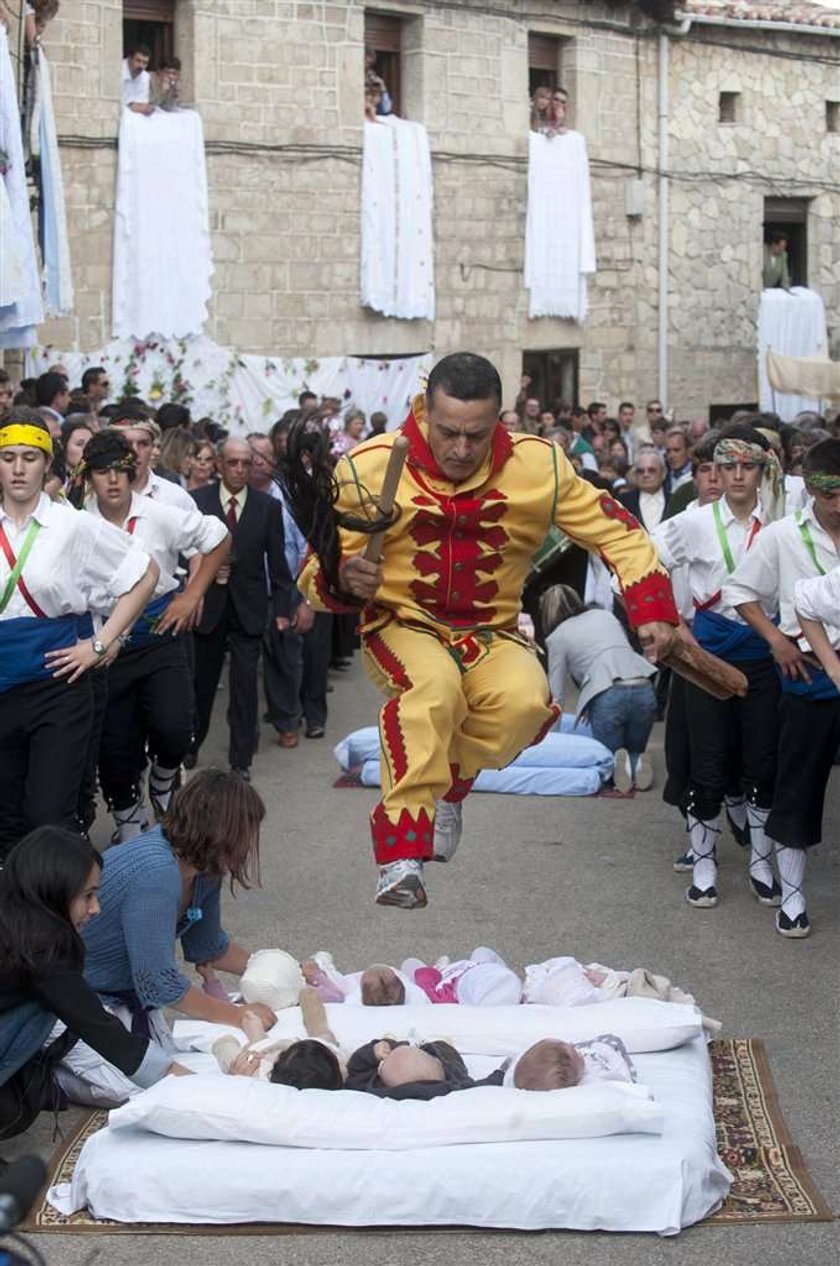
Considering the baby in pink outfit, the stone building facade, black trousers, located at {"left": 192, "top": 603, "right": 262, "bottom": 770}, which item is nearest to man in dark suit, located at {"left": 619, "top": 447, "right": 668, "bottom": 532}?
black trousers, located at {"left": 192, "top": 603, "right": 262, "bottom": 770}

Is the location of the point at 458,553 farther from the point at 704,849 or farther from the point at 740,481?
the point at 704,849

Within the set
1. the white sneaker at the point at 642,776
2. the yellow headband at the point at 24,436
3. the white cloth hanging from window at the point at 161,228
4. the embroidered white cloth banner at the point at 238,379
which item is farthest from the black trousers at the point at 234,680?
the white cloth hanging from window at the point at 161,228

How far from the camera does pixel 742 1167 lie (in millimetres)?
6027

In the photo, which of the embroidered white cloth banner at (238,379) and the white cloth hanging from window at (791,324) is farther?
the white cloth hanging from window at (791,324)

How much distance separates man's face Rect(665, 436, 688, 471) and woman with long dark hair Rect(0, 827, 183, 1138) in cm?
918

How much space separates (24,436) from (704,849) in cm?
371

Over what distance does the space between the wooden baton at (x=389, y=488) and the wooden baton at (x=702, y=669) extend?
3.36 ft

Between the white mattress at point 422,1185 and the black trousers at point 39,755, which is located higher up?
the black trousers at point 39,755

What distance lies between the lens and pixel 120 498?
29.4 feet

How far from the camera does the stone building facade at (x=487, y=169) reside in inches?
908

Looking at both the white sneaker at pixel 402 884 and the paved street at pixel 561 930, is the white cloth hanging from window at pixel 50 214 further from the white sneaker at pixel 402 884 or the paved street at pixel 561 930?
the white sneaker at pixel 402 884

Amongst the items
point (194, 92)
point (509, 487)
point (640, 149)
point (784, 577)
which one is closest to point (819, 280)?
point (640, 149)

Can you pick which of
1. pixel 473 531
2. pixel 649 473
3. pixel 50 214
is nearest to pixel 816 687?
pixel 473 531

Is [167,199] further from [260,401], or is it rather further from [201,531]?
[201,531]
